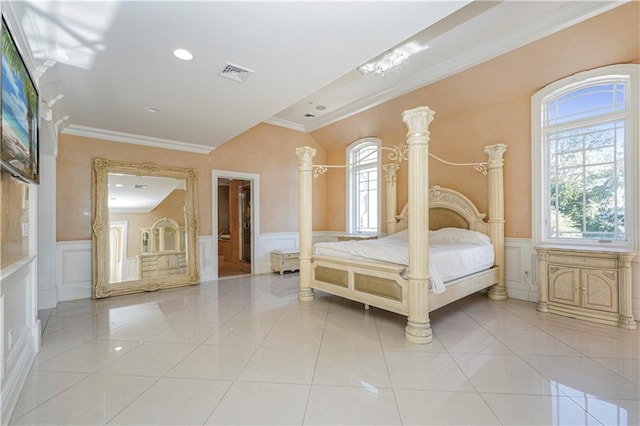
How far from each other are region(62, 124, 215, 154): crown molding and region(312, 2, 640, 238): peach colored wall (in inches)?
122

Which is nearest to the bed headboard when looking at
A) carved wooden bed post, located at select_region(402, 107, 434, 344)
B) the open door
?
carved wooden bed post, located at select_region(402, 107, 434, 344)

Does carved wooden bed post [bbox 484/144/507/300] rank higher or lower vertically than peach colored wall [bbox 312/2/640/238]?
lower

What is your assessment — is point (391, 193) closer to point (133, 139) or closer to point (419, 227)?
point (419, 227)

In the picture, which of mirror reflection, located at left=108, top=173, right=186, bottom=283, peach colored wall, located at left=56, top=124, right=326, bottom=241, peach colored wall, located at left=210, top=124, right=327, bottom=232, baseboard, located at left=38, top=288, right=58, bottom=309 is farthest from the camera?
peach colored wall, located at left=210, top=124, right=327, bottom=232

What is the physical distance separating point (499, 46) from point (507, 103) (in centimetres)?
101

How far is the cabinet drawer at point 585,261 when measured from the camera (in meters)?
3.11

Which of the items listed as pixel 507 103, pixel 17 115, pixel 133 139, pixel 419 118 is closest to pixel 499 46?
pixel 507 103

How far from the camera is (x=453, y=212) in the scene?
4.80m

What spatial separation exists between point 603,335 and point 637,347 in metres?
0.28

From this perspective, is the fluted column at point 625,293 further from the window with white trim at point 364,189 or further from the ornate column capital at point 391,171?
the window with white trim at point 364,189

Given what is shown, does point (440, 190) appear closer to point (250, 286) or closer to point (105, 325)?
point (250, 286)

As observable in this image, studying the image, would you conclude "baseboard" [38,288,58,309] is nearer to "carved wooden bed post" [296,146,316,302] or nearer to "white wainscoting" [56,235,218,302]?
"white wainscoting" [56,235,218,302]

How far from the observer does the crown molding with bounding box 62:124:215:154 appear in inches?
171

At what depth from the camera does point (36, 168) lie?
2375 millimetres
